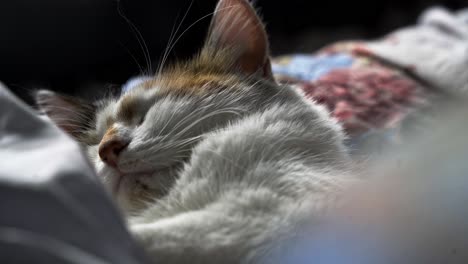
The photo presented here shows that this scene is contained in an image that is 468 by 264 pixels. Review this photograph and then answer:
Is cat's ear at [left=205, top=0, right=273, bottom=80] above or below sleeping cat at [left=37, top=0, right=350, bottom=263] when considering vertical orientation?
above

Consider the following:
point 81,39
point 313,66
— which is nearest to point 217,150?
point 313,66

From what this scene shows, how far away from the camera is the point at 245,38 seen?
2.98 feet

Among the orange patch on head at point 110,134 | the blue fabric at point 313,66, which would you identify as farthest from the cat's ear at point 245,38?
the blue fabric at point 313,66

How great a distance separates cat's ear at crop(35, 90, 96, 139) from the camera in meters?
0.94

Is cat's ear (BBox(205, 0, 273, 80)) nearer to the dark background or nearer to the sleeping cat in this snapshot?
the sleeping cat

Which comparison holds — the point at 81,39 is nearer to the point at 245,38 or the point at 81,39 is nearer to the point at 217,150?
the point at 245,38

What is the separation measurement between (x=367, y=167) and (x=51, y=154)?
44 cm

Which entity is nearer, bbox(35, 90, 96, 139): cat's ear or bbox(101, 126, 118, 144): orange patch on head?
bbox(101, 126, 118, 144): orange patch on head

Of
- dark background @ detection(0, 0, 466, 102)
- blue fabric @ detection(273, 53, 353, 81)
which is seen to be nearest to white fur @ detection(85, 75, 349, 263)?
blue fabric @ detection(273, 53, 353, 81)

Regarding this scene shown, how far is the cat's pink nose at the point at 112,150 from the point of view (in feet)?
2.40

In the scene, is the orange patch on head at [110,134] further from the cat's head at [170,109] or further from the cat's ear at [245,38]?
the cat's ear at [245,38]

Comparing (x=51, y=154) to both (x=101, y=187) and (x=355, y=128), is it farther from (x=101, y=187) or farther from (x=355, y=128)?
(x=355, y=128)

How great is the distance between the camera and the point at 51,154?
0.57m

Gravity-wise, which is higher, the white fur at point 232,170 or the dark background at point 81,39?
the dark background at point 81,39
